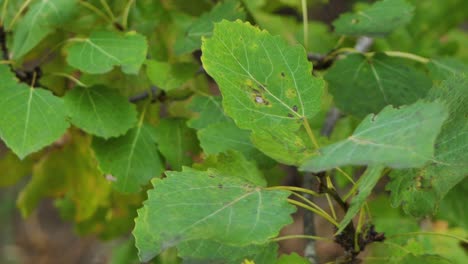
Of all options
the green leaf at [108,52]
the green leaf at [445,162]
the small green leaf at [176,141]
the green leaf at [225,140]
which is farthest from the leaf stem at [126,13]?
the green leaf at [445,162]

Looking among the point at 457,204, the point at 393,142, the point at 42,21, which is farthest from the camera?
the point at 457,204

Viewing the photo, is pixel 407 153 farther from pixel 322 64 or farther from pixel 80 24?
pixel 80 24

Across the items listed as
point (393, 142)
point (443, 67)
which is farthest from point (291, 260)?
point (443, 67)

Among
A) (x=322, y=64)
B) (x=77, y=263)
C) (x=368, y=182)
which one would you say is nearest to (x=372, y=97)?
(x=322, y=64)

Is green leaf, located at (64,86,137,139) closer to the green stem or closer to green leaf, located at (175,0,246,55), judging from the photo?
green leaf, located at (175,0,246,55)

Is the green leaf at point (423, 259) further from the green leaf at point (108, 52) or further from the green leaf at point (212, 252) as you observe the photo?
the green leaf at point (108, 52)

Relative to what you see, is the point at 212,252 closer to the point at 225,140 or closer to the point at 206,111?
the point at 225,140
